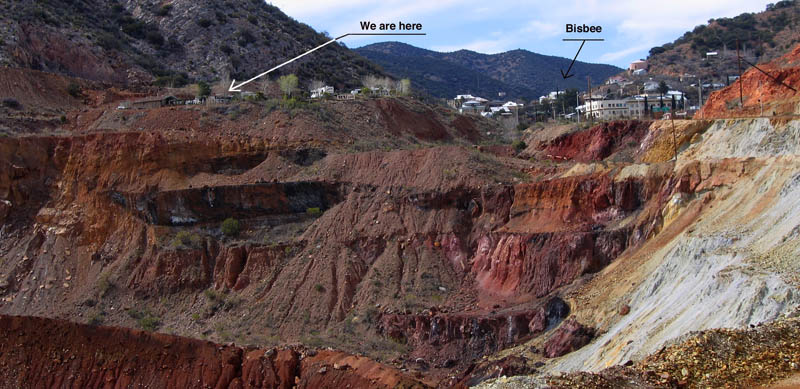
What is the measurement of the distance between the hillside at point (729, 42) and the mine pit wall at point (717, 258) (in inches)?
2383

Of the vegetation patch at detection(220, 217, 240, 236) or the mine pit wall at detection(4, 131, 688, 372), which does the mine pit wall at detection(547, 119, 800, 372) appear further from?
the vegetation patch at detection(220, 217, 240, 236)

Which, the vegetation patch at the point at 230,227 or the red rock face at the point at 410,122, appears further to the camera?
the red rock face at the point at 410,122

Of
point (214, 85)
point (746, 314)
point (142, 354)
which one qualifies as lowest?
point (142, 354)

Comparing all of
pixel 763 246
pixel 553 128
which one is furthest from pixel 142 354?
pixel 553 128

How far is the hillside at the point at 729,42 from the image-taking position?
100m

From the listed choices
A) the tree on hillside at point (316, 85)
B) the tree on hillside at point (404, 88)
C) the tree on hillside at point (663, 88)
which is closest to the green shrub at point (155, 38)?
the tree on hillside at point (316, 85)

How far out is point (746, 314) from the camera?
966 inches

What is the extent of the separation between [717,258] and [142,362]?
917 inches

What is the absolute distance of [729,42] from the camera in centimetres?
10969

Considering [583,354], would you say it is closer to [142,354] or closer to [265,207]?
[142,354]

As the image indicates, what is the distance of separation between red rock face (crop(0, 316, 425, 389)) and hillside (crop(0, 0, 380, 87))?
41.9 meters

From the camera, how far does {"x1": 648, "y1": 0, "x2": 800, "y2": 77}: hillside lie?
100375mm

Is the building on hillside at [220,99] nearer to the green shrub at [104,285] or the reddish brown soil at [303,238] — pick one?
the reddish brown soil at [303,238]

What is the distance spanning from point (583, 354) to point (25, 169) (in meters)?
39.9
